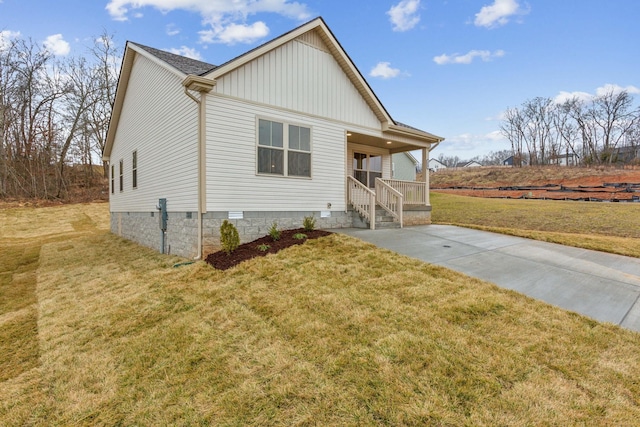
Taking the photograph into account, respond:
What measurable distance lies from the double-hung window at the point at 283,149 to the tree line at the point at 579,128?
4210cm

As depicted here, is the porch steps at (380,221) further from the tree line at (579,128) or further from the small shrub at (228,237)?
the tree line at (579,128)

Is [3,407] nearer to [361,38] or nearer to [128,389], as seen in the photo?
[128,389]

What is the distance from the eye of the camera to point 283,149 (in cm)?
819

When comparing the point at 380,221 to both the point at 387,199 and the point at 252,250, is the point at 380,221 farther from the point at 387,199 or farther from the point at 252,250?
the point at 252,250

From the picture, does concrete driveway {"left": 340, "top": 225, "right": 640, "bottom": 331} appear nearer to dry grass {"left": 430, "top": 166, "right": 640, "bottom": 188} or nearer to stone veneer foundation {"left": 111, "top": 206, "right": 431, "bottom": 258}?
stone veneer foundation {"left": 111, "top": 206, "right": 431, "bottom": 258}

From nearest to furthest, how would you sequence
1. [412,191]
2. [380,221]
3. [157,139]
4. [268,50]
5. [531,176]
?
[268,50] < [157,139] < [380,221] < [412,191] < [531,176]

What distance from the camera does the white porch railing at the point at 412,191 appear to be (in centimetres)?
1078

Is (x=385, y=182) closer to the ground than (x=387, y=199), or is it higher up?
higher up

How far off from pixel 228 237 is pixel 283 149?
293 centimetres

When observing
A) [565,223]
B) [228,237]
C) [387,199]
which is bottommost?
[565,223]

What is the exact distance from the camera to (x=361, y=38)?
15336mm

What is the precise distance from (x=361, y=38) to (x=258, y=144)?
36.5 ft

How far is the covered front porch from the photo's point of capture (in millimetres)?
9783

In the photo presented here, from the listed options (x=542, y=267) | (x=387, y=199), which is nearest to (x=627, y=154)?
(x=387, y=199)
